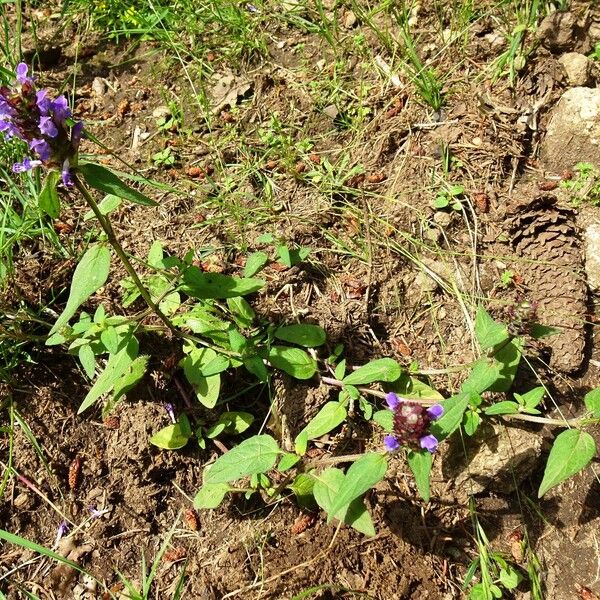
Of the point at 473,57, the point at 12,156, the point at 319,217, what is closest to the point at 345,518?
the point at 319,217

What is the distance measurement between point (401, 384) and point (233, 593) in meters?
1.21

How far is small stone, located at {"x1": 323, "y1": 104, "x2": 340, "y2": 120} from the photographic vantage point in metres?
3.76

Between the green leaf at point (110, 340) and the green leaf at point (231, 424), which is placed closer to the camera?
the green leaf at point (110, 340)

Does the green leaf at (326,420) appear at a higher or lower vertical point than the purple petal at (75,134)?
lower

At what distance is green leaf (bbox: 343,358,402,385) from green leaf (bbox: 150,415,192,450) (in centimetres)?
84

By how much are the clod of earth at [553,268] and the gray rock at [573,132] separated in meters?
0.35

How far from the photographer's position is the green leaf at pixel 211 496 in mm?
2732

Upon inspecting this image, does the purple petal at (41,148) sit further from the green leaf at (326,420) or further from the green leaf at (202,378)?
the green leaf at (326,420)

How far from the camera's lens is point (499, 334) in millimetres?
2539

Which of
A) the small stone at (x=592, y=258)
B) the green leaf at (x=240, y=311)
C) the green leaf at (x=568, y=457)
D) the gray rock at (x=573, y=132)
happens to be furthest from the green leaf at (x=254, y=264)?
the gray rock at (x=573, y=132)

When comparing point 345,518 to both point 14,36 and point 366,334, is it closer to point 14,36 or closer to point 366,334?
point 366,334

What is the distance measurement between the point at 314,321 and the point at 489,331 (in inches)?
37.3

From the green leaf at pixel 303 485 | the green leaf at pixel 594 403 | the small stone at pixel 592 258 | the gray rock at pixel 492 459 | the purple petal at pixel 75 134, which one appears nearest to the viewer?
the purple petal at pixel 75 134

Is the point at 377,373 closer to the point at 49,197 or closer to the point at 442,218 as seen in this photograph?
the point at 442,218
